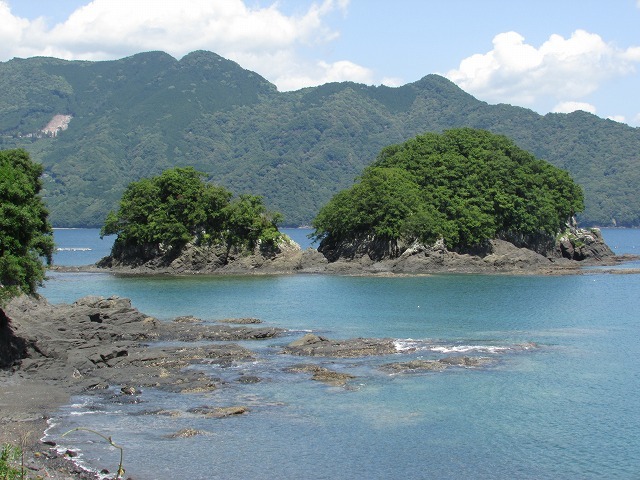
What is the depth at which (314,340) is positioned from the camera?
4594 cm

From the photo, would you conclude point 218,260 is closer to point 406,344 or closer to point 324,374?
point 406,344

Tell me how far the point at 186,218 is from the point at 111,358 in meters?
53.3

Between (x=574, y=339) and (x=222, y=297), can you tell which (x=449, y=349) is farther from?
(x=222, y=297)

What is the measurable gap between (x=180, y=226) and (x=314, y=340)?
48347 millimetres

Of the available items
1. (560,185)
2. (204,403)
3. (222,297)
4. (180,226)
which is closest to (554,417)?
(204,403)

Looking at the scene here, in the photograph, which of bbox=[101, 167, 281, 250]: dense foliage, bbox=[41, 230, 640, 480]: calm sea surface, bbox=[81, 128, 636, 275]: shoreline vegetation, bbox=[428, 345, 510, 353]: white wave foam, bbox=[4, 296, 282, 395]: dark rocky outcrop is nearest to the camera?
bbox=[41, 230, 640, 480]: calm sea surface

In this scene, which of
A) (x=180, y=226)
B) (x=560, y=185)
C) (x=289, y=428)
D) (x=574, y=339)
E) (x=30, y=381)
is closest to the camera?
(x=289, y=428)

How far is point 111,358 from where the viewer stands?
40.1 metres

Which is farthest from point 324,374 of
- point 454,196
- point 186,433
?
point 454,196

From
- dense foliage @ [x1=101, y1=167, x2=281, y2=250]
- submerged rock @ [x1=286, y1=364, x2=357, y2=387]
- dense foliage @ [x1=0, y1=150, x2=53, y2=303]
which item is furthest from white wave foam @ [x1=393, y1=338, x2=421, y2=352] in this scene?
dense foliage @ [x1=101, y1=167, x2=281, y2=250]

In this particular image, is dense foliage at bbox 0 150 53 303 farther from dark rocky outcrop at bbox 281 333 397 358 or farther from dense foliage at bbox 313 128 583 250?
dense foliage at bbox 313 128 583 250

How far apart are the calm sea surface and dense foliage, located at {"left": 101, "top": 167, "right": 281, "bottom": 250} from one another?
114 feet

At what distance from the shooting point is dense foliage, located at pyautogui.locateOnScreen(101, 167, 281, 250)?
92.3 metres

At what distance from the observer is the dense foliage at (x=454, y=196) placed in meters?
93.7
